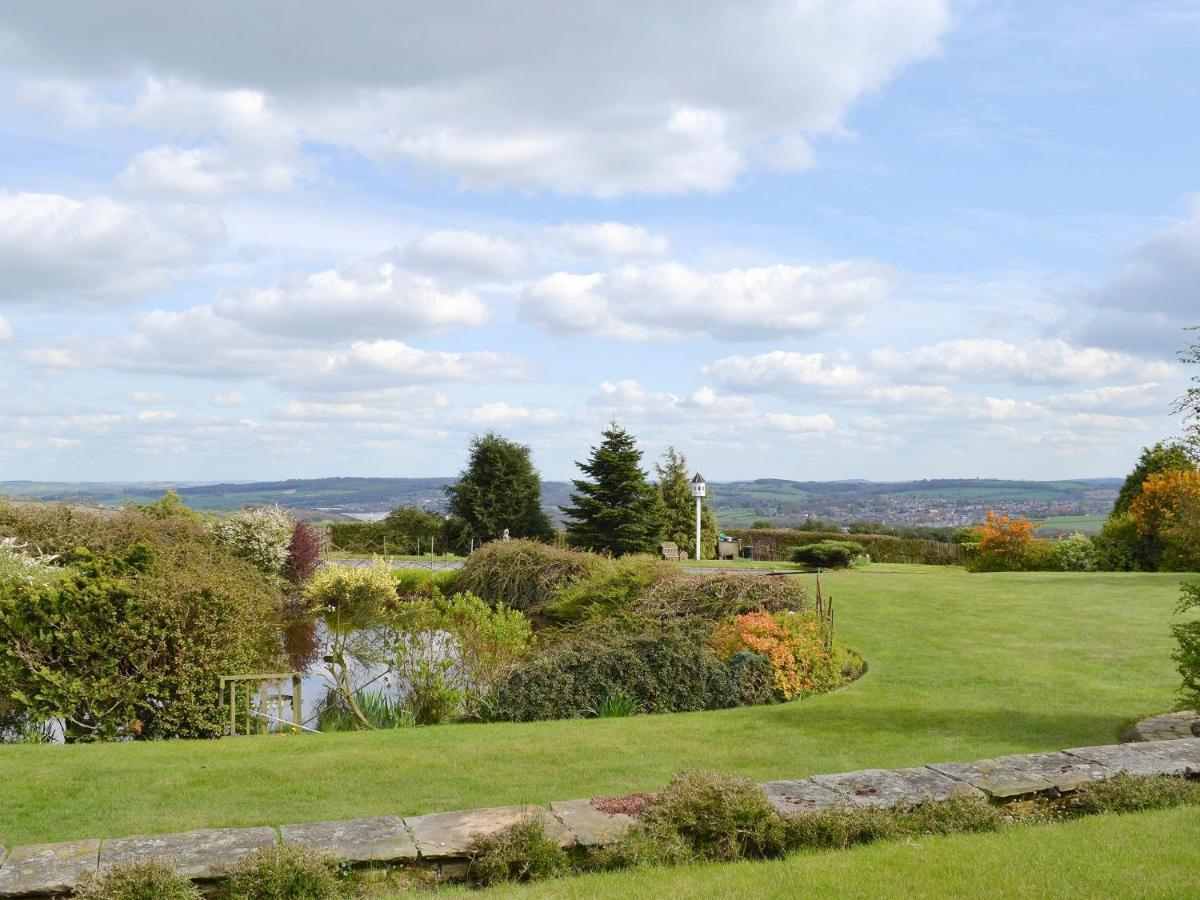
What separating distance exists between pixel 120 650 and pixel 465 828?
20.0ft

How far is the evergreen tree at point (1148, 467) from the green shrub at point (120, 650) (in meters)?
22.7

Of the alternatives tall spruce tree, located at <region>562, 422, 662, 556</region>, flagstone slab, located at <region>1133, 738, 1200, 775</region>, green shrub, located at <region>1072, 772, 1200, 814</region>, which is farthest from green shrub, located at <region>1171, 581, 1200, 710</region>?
tall spruce tree, located at <region>562, 422, 662, 556</region>

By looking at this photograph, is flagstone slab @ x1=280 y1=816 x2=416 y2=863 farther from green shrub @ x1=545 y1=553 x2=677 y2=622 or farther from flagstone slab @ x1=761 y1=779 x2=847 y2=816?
green shrub @ x1=545 y1=553 x2=677 y2=622

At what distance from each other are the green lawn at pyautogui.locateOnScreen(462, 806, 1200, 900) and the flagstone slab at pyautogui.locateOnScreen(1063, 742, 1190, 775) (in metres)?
0.92

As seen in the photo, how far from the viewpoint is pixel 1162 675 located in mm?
10820

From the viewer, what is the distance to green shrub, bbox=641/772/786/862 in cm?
485

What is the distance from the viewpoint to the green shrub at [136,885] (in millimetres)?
3988

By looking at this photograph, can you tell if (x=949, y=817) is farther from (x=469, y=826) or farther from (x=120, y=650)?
(x=120, y=650)

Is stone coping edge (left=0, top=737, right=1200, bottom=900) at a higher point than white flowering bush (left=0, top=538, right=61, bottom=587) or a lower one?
lower

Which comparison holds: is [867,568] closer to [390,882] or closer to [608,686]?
[608,686]

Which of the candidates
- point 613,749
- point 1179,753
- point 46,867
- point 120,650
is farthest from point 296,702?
point 1179,753

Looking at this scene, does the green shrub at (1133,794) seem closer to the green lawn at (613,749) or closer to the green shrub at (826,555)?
the green lawn at (613,749)

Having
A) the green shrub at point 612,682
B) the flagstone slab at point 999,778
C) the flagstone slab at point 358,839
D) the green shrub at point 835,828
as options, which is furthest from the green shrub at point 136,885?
the green shrub at point 612,682

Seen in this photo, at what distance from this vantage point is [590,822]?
4926mm
